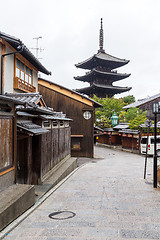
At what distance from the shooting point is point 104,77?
48.4 metres

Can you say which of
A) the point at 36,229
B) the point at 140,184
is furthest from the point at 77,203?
the point at 140,184

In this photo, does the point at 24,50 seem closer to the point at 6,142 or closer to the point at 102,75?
the point at 6,142

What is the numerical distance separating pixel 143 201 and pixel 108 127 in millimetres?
30839

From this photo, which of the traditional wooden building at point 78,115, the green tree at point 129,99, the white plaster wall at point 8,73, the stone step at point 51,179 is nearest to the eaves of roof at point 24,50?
the white plaster wall at point 8,73

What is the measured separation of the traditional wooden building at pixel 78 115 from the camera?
24.1 m

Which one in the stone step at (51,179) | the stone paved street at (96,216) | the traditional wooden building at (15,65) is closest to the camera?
the stone paved street at (96,216)

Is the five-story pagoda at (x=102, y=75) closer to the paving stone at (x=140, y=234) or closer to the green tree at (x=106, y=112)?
the green tree at (x=106, y=112)

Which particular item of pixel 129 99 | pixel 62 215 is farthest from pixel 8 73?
pixel 129 99

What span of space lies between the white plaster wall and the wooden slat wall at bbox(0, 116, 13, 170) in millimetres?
5277

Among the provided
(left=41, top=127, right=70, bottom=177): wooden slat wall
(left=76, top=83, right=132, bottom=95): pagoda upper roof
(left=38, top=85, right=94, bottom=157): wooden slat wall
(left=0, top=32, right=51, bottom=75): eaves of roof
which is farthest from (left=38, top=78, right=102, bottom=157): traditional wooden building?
(left=76, top=83, right=132, bottom=95): pagoda upper roof

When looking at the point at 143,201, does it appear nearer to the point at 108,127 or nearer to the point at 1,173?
the point at 1,173

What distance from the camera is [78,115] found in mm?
24781

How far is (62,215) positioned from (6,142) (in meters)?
2.88

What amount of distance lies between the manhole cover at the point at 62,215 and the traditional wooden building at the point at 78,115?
17710 millimetres
